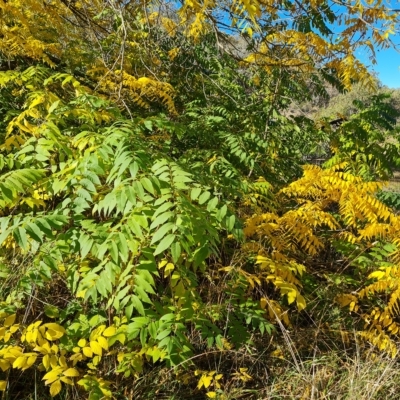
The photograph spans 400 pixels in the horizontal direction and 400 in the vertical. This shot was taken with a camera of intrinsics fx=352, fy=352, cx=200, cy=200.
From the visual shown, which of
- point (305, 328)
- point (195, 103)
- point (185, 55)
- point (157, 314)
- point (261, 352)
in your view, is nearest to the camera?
point (157, 314)

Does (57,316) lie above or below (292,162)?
below

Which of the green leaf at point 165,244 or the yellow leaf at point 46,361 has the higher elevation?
the green leaf at point 165,244

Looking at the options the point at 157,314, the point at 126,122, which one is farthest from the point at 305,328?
the point at 126,122

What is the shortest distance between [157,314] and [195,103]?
3.70 m

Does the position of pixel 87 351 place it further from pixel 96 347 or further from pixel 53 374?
pixel 53 374

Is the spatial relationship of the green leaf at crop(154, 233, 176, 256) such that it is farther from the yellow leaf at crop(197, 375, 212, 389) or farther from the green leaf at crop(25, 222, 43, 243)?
the yellow leaf at crop(197, 375, 212, 389)

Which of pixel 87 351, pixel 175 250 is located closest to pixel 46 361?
pixel 87 351

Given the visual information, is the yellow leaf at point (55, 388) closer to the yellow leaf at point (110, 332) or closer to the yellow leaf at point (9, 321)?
the yellow leaf at point (110, 332)

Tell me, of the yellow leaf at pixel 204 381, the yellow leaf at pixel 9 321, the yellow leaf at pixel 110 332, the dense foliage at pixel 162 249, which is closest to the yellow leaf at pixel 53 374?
the dense foliage at pixel 162 249

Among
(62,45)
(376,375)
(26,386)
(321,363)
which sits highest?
(62,45)

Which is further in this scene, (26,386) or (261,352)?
(261,352)

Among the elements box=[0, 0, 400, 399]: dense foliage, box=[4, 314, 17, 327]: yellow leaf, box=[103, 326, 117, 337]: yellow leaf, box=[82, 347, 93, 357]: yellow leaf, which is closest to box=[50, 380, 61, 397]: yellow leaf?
box=[0, 0, 400, 399]: dense foliage

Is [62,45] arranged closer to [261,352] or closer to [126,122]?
[126,122]

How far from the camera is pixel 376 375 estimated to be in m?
2.39
